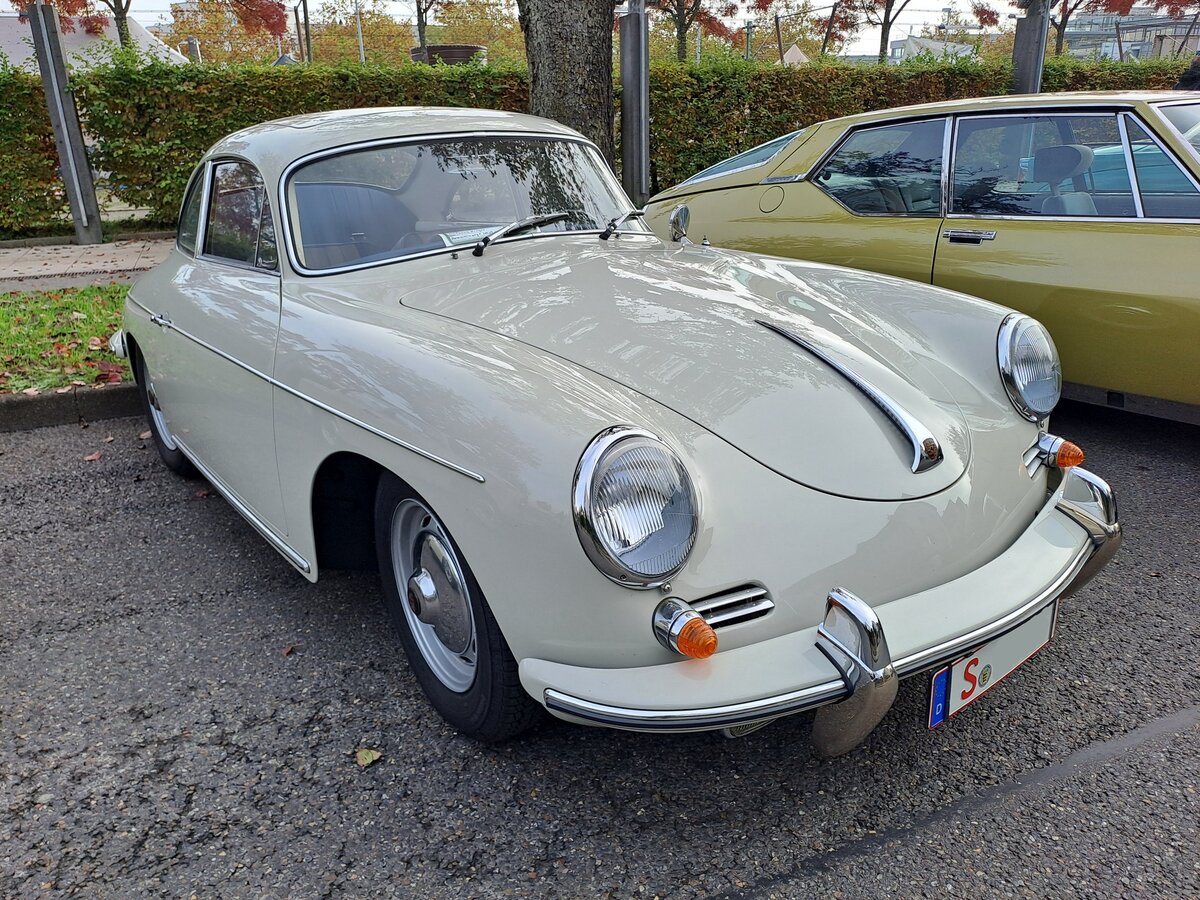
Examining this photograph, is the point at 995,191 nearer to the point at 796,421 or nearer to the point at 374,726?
the point at 796,421

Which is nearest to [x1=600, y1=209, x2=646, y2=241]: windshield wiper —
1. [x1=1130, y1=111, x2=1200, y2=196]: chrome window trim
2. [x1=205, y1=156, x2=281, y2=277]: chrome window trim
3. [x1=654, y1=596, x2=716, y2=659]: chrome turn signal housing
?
[x1=205, y1=156, x2=281, y2=277]: chrome window trim

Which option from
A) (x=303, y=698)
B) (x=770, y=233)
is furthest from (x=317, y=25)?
(x=303, y=698)

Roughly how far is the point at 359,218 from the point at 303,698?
1416 millimetres

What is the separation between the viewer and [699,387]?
2.04 meters

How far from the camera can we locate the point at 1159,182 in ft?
11.9

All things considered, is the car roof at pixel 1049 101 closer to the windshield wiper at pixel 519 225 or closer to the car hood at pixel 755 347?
the car hood at pixel 755 347

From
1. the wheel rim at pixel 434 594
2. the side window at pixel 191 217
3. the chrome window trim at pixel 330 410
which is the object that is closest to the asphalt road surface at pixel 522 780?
the wheel rim at pixel 434 594

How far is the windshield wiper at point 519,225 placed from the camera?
2873mm

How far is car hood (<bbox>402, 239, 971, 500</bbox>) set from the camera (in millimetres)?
1981

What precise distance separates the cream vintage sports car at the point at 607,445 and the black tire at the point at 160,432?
75cm

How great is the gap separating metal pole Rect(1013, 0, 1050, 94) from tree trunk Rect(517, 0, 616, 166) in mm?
6451

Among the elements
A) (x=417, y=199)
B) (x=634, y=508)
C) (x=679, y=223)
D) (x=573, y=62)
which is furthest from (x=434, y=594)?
(x=573, y=62)

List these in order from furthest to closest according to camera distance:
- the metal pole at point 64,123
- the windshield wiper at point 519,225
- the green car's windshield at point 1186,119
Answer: the metal pole at point 64,123
the green car's windshield at point 1186,119
the windshield wiper at point 519,225

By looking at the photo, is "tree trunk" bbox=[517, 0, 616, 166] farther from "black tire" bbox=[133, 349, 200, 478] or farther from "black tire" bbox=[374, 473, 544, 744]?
"black tire" bbox=[374, 473, 544, 744]
